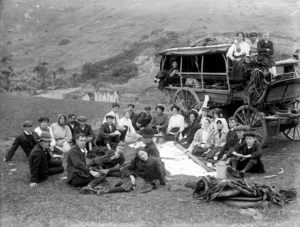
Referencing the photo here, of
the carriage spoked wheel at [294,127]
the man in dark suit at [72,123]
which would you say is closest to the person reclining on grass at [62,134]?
the man in dark suit at [72,123]

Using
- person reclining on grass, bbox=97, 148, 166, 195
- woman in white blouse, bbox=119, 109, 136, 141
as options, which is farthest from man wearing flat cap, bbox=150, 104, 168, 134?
person reclining on grass, bbox=97, 148, 166, 195

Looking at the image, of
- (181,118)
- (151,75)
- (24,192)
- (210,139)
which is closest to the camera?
(24,192)

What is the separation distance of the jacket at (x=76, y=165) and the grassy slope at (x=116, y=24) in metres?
26.0

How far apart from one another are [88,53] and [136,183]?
40.9 metres

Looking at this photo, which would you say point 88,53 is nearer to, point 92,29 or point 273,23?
point 92,29

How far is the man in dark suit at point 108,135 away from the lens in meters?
9.48

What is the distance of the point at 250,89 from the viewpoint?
944 cm

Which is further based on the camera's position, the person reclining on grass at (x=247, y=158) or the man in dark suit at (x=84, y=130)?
the man in dark suit at (x=84, y=130)

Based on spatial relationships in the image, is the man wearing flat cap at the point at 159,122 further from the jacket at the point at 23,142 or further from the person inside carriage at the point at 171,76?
the jacket at the point at 23,142

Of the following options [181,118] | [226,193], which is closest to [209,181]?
[226,193]

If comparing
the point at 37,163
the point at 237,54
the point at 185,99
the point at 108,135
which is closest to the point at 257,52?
the point at 237,54

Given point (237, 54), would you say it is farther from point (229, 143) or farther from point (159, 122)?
point (159, 122)

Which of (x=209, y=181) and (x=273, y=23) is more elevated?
(x=273, y=23)

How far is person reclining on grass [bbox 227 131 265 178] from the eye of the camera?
7.22 m
